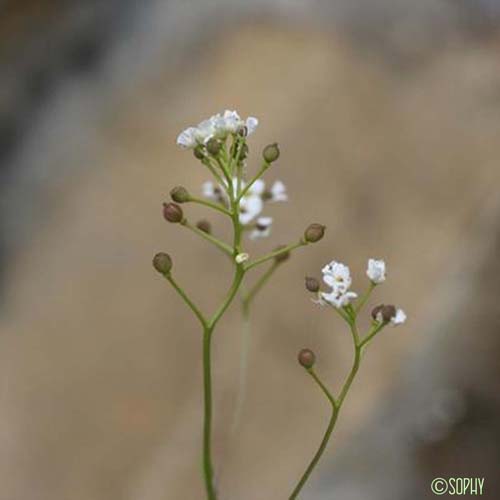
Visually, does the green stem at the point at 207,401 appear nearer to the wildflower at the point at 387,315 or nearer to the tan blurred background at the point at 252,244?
the wildflower at the point at 387,315

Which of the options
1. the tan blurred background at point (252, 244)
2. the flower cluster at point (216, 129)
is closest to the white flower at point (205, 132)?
the flower cluster at point (216, 129)

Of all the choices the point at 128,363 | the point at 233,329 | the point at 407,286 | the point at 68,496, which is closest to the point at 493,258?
the point at 407,286

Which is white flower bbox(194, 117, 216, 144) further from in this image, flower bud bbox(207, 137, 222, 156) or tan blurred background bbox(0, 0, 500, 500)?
tan blurred background bbox(0, 0, 500, 500)

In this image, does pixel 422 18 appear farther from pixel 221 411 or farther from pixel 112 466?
pixel 112 466

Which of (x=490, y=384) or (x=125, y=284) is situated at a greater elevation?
(x=490, y=384)
